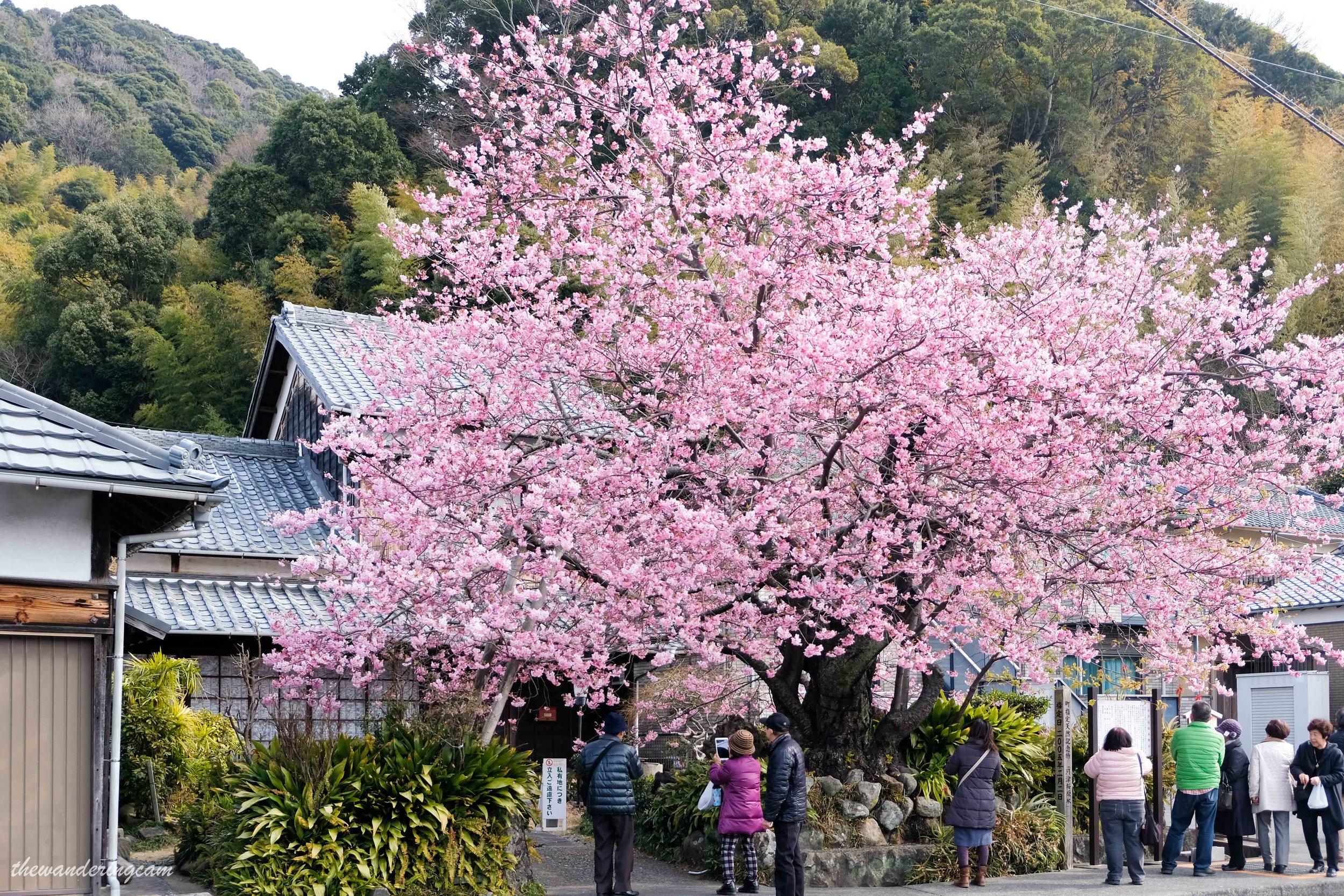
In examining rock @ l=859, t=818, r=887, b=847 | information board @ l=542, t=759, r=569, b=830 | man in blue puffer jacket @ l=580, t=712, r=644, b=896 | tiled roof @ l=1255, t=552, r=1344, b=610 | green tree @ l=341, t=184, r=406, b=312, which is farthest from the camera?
green tree @ l=341, t=184, r=406, b=312

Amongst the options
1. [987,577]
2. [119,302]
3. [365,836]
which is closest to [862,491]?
[987,577]

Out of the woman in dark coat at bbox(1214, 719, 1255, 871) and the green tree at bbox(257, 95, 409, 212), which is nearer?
the woman in dark coat at bbox(1214, 719, 1255, 871)

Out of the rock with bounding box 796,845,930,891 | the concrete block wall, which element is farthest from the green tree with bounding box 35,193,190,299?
the rock with bounding box 796,845,930,891

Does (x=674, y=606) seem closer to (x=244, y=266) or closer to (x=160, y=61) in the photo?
(x=244, y=266)

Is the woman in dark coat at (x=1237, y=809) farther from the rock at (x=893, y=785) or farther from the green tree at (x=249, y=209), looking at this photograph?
the green tree at (x=249, y=209)

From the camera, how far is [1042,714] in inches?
640

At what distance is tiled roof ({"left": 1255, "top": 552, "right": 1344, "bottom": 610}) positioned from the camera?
20.1 meters

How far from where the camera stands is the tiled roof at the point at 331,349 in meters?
19.7

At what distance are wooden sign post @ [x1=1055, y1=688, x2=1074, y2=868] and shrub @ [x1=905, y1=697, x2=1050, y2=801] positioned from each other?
70cm

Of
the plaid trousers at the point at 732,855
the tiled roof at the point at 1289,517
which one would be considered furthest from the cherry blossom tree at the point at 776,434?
the tiled roof at the point at 1289,517

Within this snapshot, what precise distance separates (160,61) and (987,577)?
71.6 metres

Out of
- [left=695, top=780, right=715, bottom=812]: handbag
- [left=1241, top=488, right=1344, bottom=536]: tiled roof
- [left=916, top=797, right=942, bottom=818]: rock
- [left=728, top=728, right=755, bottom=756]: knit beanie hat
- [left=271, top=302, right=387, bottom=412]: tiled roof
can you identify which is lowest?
[left=916, top=797, right=942, bottom=818]: rock

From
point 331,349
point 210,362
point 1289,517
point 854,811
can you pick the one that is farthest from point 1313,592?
point 210,362

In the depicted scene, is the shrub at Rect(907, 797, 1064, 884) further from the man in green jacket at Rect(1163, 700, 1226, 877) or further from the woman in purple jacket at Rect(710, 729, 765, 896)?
the woman in purple jacket at Rect(710, 729, 765, 896)
